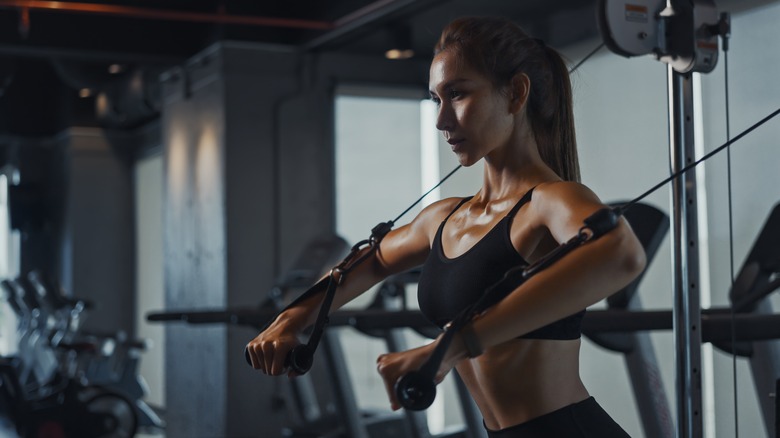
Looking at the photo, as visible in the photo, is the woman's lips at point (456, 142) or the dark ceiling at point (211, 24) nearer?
the woman's lips at point (456, 142)

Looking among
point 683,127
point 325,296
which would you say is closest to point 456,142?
point 325,296

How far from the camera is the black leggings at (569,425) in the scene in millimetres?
1357

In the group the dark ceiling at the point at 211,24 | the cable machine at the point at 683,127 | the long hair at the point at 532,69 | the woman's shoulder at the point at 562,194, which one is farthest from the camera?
the dark ceiling at the point at 211,24

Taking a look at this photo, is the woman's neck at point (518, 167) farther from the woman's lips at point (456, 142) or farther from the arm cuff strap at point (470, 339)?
the arm cuff strap at point (470, 339)

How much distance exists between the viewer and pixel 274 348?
1.35 metres

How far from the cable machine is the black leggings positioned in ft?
1.87

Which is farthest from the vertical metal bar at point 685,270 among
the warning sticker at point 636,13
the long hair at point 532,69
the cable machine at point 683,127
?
the long hair at point 532,69

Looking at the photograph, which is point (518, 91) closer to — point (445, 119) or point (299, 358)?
point (445, 119)

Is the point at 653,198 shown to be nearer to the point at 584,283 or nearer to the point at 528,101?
the point at 528,101

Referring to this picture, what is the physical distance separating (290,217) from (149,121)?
4.73 metres

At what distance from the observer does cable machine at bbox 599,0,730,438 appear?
1.92 metres

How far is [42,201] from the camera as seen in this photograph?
1217 cm

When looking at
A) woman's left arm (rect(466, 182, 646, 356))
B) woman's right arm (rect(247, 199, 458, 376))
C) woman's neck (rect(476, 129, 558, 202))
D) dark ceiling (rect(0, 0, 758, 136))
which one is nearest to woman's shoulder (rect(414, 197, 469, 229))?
woman's right arm (rect(247, 199, 458, 376))

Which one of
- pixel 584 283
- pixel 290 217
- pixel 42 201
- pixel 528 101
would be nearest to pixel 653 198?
pixel 290 217
